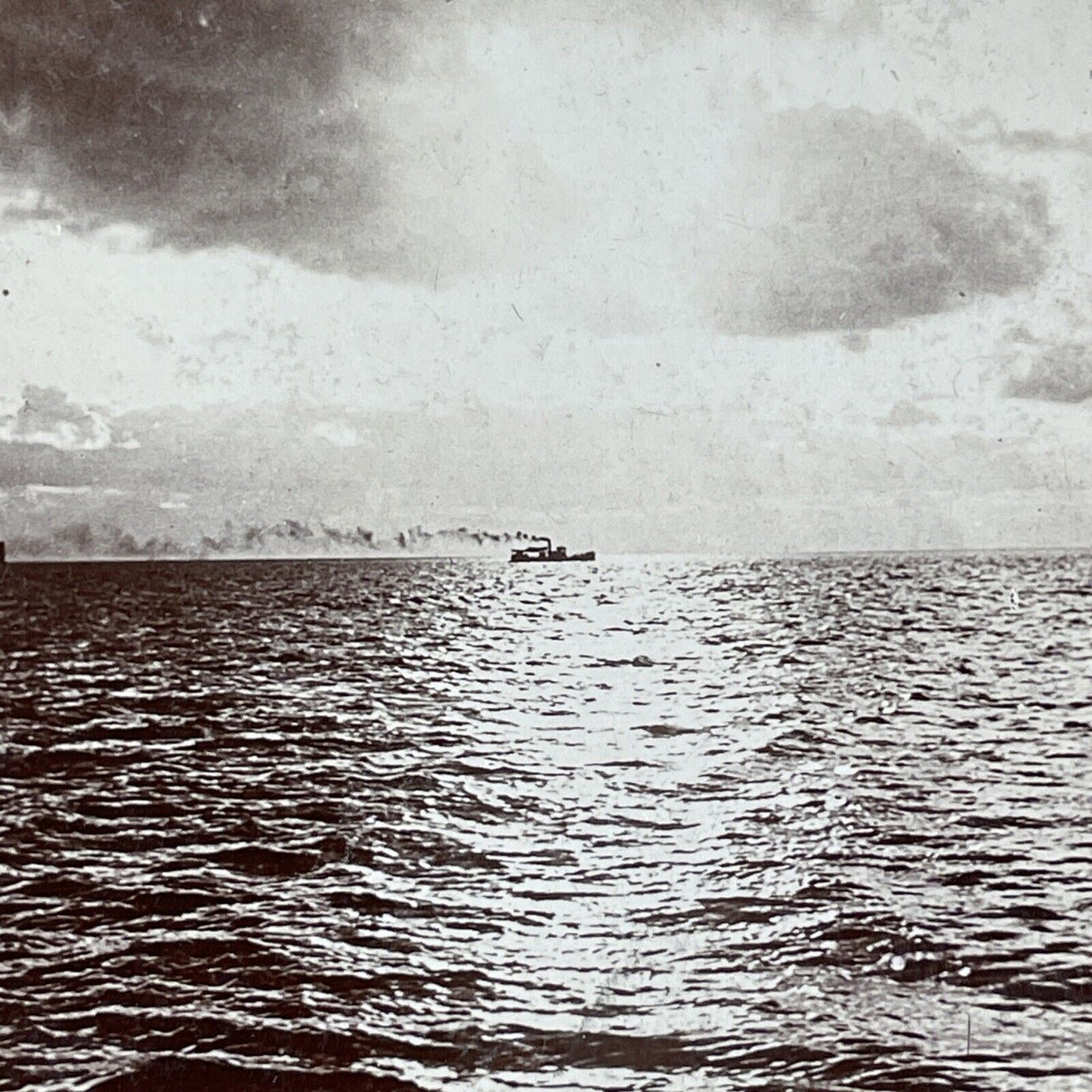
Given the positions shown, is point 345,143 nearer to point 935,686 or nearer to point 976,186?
point 976,186

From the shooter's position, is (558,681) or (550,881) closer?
(550,881)

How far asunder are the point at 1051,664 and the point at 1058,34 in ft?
39.8

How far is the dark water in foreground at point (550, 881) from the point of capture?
429cm

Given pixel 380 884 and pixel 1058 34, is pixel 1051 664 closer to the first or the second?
pixel 1058 34

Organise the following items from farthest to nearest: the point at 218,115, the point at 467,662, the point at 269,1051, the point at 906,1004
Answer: the point at 467,662, the point at 218,115, the point at 906,1004, the point at 269,1051

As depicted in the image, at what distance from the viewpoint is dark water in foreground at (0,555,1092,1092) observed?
14.1 ft

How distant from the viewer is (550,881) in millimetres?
6402

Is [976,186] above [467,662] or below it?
above

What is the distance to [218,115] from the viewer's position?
8977mm

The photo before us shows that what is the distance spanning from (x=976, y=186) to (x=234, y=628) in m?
21.1

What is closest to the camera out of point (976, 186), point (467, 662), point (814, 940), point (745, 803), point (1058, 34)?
point (814, 940)

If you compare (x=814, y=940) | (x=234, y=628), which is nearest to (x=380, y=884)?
(x=814, y=940)

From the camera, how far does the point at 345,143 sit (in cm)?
912

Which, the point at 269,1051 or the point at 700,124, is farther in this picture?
the point at 700,124
